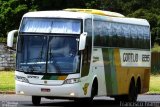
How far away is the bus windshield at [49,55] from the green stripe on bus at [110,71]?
93.1 inches

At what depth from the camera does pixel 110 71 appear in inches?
922

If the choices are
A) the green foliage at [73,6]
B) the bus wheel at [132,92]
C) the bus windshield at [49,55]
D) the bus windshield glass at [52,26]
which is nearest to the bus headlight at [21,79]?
the bus windshield at [49,55]

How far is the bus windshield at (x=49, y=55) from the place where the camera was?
20422 millimetres

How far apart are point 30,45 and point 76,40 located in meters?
1.56

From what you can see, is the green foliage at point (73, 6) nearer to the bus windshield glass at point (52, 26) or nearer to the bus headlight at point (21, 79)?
Result: the bus windshield glass at point (52, 26)

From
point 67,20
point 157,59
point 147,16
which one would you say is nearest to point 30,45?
point 67,20

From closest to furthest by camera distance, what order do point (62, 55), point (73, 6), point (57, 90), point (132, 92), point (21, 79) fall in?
point (57, 90) < point (62, 55) < point (21, 79) < point (132, 92) < point (73, 6)

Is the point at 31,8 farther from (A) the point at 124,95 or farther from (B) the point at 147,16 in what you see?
(A) the point at 124,95

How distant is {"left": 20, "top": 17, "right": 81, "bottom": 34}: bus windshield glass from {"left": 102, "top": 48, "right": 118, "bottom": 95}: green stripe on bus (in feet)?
7.04

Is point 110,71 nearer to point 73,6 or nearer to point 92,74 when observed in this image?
point 92,74

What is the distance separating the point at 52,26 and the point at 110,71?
11.6ft

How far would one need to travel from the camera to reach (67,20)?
2100 centimetres

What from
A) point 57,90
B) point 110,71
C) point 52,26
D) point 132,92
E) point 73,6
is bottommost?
point 132,92

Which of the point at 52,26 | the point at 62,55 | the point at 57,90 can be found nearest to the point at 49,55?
the point at 62,55
